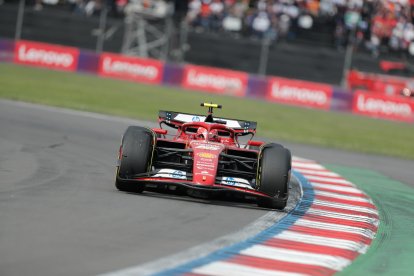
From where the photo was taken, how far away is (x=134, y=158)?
10.8 m

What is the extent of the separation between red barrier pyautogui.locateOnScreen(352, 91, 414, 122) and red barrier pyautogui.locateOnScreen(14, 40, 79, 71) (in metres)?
11.5

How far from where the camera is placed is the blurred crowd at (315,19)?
36781mm

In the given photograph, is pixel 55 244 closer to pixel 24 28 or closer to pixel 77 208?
pixel 77 208

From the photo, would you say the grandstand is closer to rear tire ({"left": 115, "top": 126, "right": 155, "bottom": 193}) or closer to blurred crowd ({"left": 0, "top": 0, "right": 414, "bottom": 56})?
blurred crowd ({"left": 0, "top": 0, "right": 414, "bottom": 56})

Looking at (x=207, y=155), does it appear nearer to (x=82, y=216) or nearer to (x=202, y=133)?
(x=202, y=133)

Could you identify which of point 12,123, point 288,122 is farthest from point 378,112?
point 12,123

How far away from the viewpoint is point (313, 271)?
755 centimetres

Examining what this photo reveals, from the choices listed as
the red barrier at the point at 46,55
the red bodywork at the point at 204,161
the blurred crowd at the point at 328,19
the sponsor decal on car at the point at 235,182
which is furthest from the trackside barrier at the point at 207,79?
the sponsor decal on car at the point at 235,182

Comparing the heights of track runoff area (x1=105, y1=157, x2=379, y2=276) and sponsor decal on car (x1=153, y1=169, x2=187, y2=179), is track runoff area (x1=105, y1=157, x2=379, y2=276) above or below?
below

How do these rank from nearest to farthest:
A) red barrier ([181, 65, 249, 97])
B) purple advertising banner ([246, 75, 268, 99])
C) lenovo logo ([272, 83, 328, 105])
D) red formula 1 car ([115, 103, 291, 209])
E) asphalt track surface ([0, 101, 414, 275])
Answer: asphalt track surface ([0, 101, 414, 275]) → red formula 1 car ([115, 103, 291, 209]) → lenovo logo ([272, 83, 328, 105]) → purple advertising banner ([246, 75, 268, 99]) → red barrier ([181, 65, 249, 97])

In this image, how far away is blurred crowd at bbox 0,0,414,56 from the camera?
3678 centimetres

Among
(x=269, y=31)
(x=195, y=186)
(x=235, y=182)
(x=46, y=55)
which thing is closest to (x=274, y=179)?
(x=235, y=182)

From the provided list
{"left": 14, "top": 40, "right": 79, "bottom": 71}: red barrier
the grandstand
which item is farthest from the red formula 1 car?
{"left": 14, "top": 40, "right": 79, "bottom": 71}: red barrier

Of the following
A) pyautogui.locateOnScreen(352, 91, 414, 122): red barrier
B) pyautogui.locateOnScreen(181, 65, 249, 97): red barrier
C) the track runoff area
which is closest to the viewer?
the track runoff area
